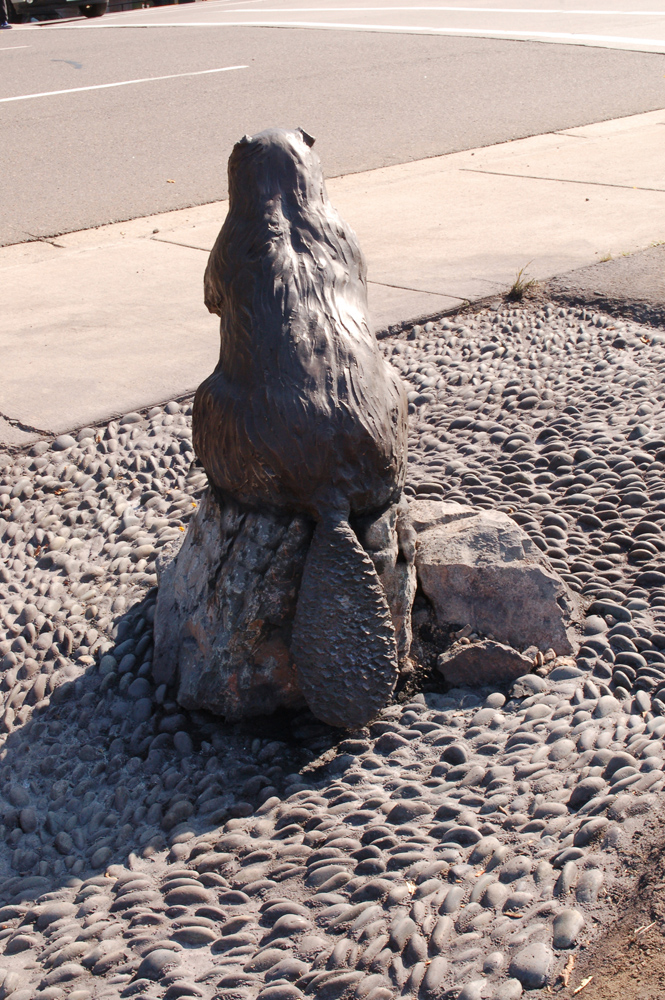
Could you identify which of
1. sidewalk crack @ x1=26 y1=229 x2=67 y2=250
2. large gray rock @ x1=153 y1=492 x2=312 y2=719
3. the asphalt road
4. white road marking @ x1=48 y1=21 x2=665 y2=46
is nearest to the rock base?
large gray rock @ x1=153 y1=492 x2=312 y2=719

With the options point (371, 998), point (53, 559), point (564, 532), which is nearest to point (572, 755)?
point (371, 998)

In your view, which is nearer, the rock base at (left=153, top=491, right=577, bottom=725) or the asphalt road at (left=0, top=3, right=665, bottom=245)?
the rock base at (left=153, top=491, right=577, bottom=725)

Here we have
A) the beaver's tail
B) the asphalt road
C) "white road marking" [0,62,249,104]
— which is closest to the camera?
the beaver's tail

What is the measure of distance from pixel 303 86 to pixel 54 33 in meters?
7.59

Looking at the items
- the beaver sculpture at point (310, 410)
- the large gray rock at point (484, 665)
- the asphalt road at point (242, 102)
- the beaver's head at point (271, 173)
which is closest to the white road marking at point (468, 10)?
the asphalt road at point (242, 102)

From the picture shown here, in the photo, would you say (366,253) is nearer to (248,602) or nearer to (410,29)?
(248,602)

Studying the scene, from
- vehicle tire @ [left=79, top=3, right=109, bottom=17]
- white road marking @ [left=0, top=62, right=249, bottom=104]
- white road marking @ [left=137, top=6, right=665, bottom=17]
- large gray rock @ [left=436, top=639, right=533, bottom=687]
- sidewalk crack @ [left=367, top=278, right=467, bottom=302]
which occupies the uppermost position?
vehicle tire @ [left=79, top=3, right=109, bottom=17]

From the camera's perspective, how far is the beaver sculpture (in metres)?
2.51

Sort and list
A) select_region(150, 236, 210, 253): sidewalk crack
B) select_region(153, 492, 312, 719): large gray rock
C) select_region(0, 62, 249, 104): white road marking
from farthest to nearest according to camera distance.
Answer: select_region(0, 62, 249, 104): white road marking → select_region(150, 236, 210, 253): sidewalk crack → select_region(153, 492, 312, 719): large gray rock

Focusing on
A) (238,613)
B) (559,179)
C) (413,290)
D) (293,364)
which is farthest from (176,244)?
(238,613)

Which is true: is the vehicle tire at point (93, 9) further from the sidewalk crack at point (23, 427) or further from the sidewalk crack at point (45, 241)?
the sidewalk crack at point (23, 427)

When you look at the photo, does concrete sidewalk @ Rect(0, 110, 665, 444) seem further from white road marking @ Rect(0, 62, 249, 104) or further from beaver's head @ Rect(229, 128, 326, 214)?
white road marking @ Rect(0, 62, 249, 104)

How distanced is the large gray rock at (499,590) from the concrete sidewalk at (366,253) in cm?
192

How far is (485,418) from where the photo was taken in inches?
176
